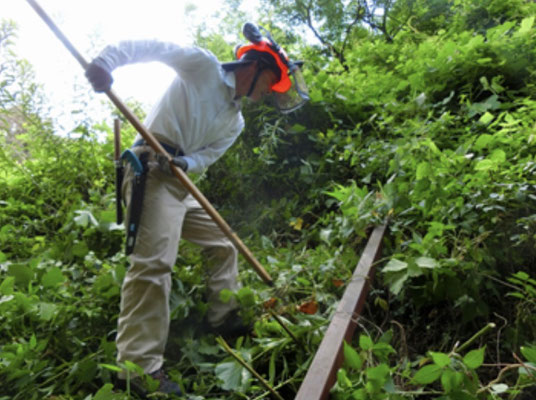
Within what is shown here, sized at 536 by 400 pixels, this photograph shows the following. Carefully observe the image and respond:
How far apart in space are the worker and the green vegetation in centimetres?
19

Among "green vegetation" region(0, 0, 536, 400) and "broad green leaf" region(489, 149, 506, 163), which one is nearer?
"green vegetation" region(0, 0, 536, 400)

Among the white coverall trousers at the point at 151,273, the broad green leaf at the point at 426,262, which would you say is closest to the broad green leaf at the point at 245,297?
the white coverall trousers at the point at 151,273

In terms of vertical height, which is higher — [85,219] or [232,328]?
[85,219]

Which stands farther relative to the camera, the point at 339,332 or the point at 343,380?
the point at 339,332

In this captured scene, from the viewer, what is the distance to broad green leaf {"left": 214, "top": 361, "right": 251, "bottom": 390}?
1.77 meters

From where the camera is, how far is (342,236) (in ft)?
8.26

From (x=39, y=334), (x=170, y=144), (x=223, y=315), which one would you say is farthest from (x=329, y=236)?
(x=39, y=334)

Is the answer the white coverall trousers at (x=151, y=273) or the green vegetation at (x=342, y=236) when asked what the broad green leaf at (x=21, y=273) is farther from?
the white coverall trousers at (x=151, y=273)

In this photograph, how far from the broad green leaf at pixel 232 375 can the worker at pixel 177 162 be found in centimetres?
33

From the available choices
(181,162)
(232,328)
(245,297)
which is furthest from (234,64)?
(232,328)

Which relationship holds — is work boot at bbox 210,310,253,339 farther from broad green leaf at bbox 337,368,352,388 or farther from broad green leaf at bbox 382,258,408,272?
broad green leaf at bbox 337,368,352,388

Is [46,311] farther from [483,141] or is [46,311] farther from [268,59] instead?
[483,141]

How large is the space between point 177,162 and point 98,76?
56cm

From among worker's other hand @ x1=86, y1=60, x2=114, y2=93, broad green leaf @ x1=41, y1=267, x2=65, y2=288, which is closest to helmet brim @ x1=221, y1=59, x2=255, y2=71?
worker's other hand @ x1=86, y1=60, x2=114, y2=93
